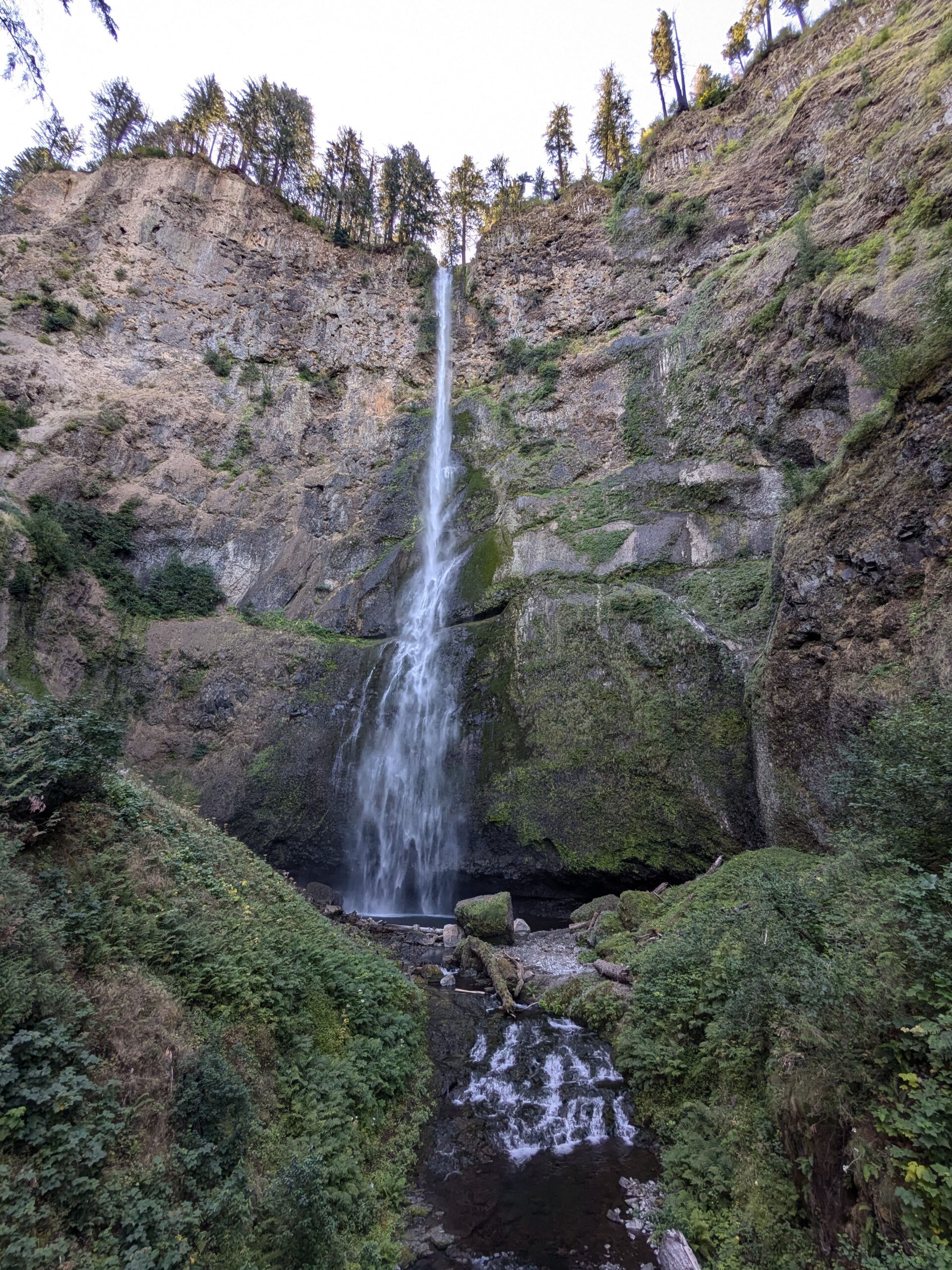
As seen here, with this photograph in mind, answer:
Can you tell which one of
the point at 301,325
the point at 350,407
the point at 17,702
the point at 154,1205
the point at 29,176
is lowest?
the point at 154,1205

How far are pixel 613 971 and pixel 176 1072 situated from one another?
715cm

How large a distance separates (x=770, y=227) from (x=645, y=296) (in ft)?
15.1

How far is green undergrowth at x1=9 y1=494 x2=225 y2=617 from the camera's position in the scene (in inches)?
826

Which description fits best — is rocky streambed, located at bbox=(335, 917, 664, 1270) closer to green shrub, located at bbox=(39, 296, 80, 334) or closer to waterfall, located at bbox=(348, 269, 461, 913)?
waterfall, located at bbox=(348, 269, 461, 913)

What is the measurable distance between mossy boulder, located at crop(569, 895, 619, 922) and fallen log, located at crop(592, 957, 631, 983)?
347 centimetres

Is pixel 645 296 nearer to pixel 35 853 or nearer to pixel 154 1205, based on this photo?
pixel 35 853

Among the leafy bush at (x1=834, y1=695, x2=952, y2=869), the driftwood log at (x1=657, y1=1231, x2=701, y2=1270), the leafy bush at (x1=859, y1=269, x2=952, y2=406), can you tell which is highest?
the leafy bush at (x1=859, y1=269, x2=952, y2=406)

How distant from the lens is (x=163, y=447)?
2462 cm

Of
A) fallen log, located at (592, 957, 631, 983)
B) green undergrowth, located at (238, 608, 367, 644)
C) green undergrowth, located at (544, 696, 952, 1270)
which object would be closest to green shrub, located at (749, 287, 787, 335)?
green undergrowth, located at (544, 696, 952, 1270)

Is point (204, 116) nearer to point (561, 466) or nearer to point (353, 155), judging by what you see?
point (353, 155)

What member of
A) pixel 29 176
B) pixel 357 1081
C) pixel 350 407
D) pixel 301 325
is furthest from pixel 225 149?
pixel 357 1081

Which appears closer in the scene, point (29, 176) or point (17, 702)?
point (17, 702)

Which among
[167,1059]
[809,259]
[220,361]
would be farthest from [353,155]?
[167,1059]

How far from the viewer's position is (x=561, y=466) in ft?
69.9
